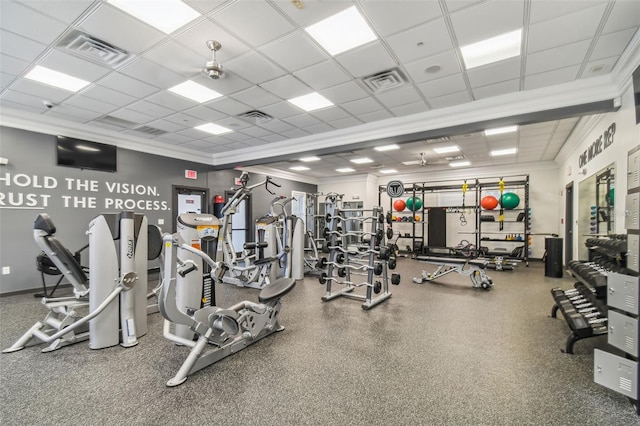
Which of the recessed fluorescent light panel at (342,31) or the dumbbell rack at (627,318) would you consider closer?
the dumbbell rack at (627,318)

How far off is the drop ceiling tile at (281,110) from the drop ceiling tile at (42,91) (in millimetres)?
2808

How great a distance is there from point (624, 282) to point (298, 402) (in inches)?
94.6

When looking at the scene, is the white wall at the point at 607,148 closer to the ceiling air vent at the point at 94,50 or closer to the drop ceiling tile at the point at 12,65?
the ceiling air vent at the point at 94,50

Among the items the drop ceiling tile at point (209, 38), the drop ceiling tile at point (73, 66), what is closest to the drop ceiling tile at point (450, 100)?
the drop ceiling tile at point (209, 38)

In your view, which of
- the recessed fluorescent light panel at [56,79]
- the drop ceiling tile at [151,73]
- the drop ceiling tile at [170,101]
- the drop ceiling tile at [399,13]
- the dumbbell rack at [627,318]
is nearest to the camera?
the dumbbell rack at [627,318]

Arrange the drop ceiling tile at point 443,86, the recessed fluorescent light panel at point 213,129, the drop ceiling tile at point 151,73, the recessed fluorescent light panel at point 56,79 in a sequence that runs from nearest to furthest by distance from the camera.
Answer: the drop ceiling tile at point 151,73 → the recessed fluorescent light panel at point 56,79 → the drop ceiling tile at point 443,86 → the recessed fluorescent light panel at point 213,129

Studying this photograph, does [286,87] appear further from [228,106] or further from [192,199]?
[192,199]

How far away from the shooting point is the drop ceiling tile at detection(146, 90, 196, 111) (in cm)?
419

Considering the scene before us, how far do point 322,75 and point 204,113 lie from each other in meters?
2.34

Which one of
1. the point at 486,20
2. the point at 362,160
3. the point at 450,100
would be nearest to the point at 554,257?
the point at 450,100

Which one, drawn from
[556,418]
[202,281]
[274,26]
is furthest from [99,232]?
[556,418]

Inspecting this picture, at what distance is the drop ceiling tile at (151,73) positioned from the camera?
336cm

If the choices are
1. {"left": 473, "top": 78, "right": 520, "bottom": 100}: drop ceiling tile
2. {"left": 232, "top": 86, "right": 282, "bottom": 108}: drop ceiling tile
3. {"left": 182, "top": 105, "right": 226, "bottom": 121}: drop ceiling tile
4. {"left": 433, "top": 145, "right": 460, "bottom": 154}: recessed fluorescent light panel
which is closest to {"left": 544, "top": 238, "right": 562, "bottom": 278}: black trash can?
{"left": 433, "top": 145, "right": 460, "bottom": 154}: recessed fluorescent light panel

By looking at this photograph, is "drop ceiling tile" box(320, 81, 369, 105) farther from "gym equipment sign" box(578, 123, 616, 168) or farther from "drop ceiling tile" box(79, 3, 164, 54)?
"gym equipment sign" box(578, 123, 616, 168)
